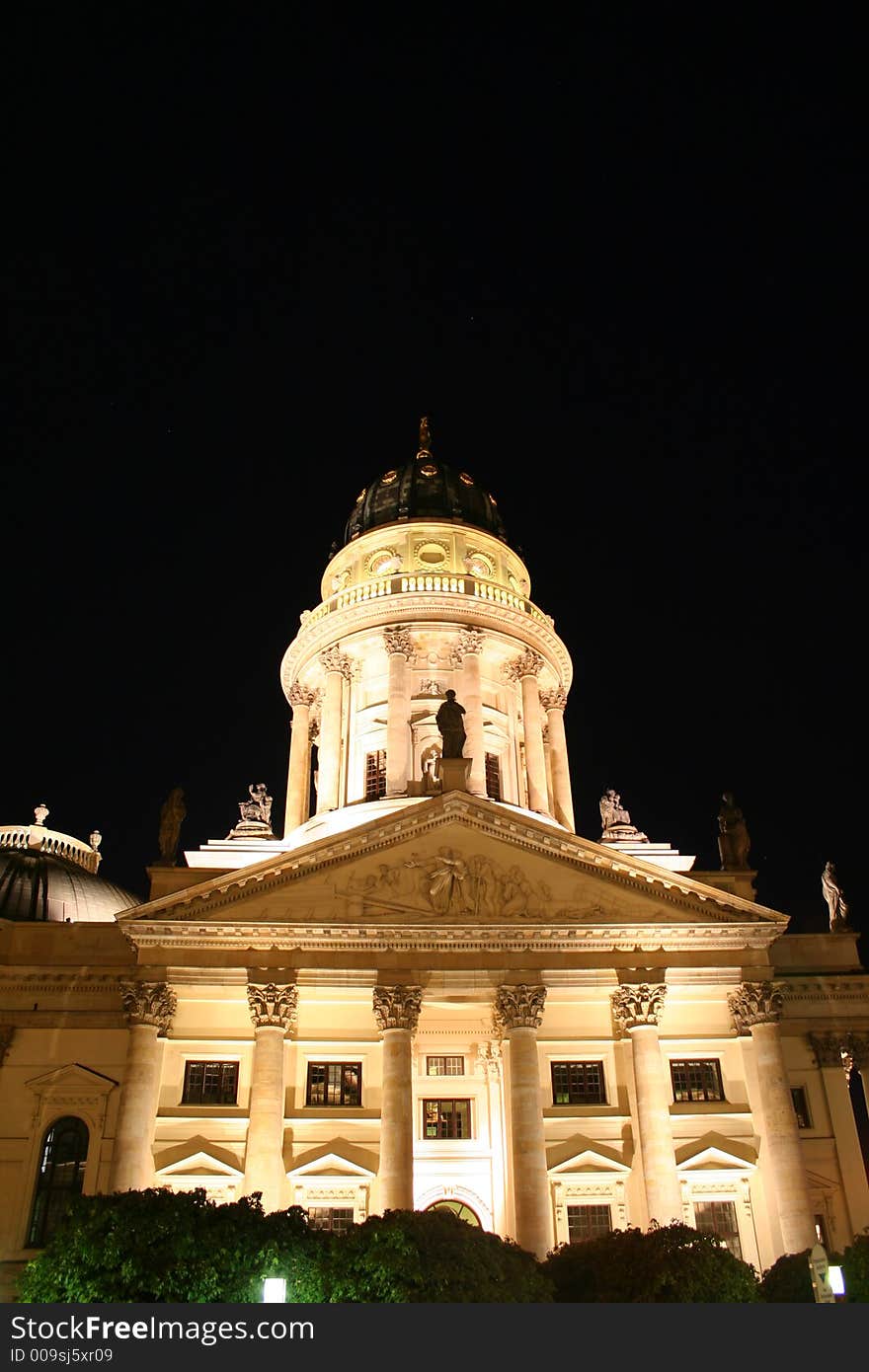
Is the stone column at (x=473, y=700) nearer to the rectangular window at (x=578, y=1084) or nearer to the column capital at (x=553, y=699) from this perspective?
the column capital at (x=553, y=699)

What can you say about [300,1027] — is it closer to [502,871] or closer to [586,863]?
[502,871]

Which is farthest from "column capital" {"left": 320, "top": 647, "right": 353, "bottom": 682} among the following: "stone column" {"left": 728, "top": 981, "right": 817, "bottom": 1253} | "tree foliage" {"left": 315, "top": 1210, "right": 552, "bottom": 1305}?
"tree foliage" {"left": 315, "top": 1210, "right": 552, "bottom": 1305}

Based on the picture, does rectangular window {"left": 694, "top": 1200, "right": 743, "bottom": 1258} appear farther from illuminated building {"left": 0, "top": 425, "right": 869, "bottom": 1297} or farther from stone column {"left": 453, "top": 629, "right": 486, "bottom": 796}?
stone column {"left": 453, "top": 629, "right": 486, "bottom": 796}

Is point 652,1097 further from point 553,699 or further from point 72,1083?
point 553,699

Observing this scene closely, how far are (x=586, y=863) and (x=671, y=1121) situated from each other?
29.8ft

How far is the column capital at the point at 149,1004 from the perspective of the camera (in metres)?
37.7

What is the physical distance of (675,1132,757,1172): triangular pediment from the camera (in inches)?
1486

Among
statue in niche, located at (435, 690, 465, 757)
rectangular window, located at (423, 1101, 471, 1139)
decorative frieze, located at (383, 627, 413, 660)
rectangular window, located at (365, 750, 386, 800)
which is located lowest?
rectangular window, located at (423, 1101, 471, 1139)

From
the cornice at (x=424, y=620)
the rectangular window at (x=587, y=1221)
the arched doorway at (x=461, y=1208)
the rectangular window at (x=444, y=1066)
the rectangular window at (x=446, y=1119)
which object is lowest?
the rectangular window at (x=587, y=1221)

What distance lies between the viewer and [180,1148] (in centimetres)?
3691

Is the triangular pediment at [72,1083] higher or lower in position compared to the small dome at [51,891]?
lower

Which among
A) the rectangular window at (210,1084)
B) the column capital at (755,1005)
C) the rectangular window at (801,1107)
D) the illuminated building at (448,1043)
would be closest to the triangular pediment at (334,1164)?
the illuminated building at (448,1043)

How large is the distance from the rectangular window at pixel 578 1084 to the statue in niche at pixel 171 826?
16360mm

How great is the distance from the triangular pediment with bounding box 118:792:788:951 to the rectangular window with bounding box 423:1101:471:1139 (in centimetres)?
720
